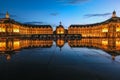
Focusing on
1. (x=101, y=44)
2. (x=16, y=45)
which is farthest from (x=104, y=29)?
(x=16, y=45)

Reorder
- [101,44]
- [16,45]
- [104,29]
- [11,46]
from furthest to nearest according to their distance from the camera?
1. [104,29]
2. [101,44]
3. [16,45]
4. [11,46]

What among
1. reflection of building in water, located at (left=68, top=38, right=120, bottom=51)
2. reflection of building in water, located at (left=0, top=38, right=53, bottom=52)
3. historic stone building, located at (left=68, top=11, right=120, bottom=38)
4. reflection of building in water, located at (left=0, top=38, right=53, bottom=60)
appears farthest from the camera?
historic stone building, located at (left=68, top=11, right=120, bottom=38)

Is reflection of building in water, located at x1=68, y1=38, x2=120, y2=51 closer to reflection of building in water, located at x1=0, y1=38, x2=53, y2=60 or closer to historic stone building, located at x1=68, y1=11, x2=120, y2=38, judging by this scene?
reflection of building in water, located at x1=0, y1=38, x2=53, y2=60

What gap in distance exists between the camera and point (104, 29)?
449 ft

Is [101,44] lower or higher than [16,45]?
lower

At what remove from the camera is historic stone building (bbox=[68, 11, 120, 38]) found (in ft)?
395

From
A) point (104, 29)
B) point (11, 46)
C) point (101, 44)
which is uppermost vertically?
point (104, 29)

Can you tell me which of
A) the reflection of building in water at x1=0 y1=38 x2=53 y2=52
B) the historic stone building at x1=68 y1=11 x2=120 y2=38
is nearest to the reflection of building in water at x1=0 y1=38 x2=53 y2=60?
the reflection of building in water at x1=0 y1=38 x2=53 y2=52

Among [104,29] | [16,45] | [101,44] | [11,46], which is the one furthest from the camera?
[104,29]

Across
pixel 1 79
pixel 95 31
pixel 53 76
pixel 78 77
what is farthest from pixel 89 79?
pixel 95 31

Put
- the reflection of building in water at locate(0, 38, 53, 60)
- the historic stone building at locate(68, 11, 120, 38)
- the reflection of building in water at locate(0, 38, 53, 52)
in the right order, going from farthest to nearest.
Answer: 1. the historic stone building at locate(68, 11, 120, 38)
2. the reflection of building in water at locate(0, 38, 53, 52)
3. the reflection of building in water at locate(0, 38, 53, 60)

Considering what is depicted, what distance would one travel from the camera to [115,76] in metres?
6.85

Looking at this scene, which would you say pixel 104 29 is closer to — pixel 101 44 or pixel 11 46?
pixel 101 44

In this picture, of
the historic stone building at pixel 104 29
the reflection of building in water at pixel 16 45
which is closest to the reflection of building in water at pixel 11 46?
the reflection of building in water at pixel 16 45
